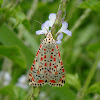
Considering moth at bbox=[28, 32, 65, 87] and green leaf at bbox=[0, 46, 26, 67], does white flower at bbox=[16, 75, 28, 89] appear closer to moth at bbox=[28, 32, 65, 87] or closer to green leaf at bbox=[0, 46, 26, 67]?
green leaf at bbox=[0, 46, 26, 67]

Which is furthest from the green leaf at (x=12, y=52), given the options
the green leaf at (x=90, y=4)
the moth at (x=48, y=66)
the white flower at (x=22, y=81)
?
the white flower at (x=22, y=81)

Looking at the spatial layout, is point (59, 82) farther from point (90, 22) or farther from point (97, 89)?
point (90, 22)

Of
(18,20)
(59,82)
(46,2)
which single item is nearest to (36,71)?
(59,82)

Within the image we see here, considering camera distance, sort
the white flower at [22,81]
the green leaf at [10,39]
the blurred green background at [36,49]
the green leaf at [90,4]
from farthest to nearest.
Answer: the white flower at [22,81]
the green leaf at [10,39]
the blurred green background at [36,49]
the green leaf at [90,4]

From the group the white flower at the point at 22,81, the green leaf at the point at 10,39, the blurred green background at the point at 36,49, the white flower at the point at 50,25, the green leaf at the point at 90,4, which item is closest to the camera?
the white flower at the point at 50,25

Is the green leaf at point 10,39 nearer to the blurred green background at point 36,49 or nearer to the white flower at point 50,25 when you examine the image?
the blurred green background at point 36,49

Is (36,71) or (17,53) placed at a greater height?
(17,53)

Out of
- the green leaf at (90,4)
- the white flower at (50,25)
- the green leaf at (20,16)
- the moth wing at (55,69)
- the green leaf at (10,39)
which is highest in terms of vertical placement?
the green leaf at (10,39)

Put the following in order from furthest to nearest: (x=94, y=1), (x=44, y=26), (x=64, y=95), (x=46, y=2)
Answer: (x=46, y=2), (x=64, y=95), (x=94, y=1), (x=44, y=26)
